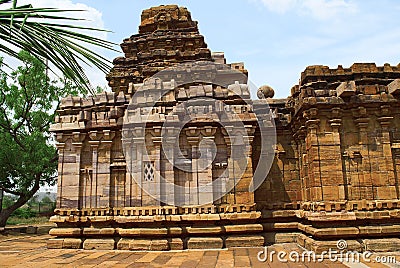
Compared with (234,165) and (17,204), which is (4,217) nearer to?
(17,204)

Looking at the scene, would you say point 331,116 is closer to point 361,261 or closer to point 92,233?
point 361,261

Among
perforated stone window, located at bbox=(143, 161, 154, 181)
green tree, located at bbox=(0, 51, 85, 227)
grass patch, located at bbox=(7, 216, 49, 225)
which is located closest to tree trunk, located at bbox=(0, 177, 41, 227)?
green tree, located at bbox=(0, 51, 85, 227)

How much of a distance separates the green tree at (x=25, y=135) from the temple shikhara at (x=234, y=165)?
863 centimetres

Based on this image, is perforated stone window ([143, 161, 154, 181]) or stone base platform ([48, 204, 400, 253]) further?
perforated stone window ([143, 161, 154, 181])

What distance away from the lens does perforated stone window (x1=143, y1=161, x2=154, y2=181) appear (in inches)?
414

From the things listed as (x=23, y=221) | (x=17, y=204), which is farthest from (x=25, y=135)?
(x=23, y=221)

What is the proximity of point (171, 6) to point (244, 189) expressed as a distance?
34.9 ft

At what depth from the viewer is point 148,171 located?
10594mm

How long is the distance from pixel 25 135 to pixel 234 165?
563 inches

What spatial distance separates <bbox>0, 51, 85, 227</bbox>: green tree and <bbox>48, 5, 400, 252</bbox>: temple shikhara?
340 inches

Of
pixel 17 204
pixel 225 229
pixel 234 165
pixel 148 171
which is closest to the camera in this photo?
pixel 225 229

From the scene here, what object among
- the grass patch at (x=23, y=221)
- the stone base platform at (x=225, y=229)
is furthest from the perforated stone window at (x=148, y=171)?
the grass patch at (x=23, y=221)

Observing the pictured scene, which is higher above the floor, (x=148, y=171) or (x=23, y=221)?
(x=148, y=171)

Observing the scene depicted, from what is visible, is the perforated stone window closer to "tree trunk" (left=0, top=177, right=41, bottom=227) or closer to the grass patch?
"tree trunk" (left=0, top=177, right=41, bottom=227)
